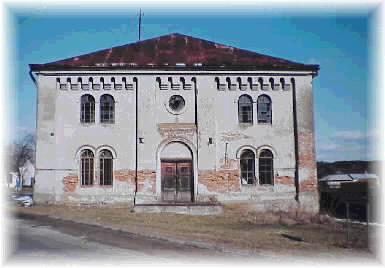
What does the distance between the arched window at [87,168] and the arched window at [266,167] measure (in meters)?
8.08

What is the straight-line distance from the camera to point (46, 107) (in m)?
20.4

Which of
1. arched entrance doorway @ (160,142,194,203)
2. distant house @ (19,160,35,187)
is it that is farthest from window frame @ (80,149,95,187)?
distant house @ (19,160,35,187)

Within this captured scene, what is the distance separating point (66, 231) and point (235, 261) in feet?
20.4

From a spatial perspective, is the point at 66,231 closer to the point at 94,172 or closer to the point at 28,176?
the point at 94,172

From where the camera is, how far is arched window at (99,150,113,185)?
20.2m

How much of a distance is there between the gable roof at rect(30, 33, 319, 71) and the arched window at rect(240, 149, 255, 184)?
424cm

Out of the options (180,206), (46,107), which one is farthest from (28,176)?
(180,206)

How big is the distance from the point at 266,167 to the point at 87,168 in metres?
8.63

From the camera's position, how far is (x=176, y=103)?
2072 cm

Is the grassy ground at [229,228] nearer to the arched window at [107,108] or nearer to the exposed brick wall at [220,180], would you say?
the exposed brick wall at [220,180]

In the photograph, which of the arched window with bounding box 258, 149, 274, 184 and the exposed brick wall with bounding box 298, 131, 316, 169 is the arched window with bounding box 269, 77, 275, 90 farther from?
the arched window with bounding box 258, 149, 274, 184

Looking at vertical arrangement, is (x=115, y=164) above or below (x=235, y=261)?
above

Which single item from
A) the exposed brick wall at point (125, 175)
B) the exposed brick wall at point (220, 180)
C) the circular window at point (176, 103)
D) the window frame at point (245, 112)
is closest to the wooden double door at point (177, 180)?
the exposed brick wall at point (220, 180)

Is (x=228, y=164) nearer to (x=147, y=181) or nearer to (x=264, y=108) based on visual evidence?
(x=264, y=108)
